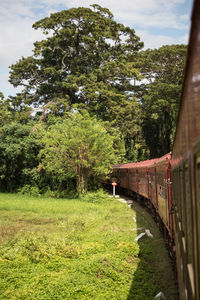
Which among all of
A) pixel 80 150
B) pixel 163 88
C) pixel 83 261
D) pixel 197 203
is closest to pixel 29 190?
pixel 80 150

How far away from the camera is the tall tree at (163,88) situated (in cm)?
2506

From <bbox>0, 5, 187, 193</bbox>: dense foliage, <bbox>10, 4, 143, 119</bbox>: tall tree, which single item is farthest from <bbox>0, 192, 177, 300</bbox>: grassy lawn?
<bbox>10, 4, 143, 119</bbox>: tall tree

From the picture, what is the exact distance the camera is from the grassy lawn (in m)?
5.10

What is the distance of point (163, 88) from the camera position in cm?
2480

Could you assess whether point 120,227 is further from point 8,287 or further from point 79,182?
point 79,182

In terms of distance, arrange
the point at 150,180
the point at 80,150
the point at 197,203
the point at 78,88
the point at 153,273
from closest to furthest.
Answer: the point at 197,203 < the point at 153,273 < the point at 150,180 < the point at 80,150 < the point at 78,88

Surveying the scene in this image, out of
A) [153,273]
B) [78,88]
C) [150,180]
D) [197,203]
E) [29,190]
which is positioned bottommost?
[153,273]

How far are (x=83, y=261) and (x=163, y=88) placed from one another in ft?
67.2

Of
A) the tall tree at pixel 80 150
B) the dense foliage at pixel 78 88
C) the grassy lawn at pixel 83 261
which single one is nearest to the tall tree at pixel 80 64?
the dense foliage at pixel 78 88

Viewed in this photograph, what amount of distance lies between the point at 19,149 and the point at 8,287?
53.4 feet

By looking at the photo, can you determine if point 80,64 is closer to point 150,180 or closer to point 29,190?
point 29,190

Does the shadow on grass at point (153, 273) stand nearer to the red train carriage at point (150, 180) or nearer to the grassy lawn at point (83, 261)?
the grassy lawn at point (83, 261)

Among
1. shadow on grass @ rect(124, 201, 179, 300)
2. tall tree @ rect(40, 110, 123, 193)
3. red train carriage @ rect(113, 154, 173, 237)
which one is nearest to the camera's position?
shadow on grass @ rect(124, 201, 179, 300)

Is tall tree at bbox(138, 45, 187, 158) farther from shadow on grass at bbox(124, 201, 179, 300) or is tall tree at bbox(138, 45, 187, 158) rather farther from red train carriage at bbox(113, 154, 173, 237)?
shadow on grass at bbox(124, 201, 179, 300)
